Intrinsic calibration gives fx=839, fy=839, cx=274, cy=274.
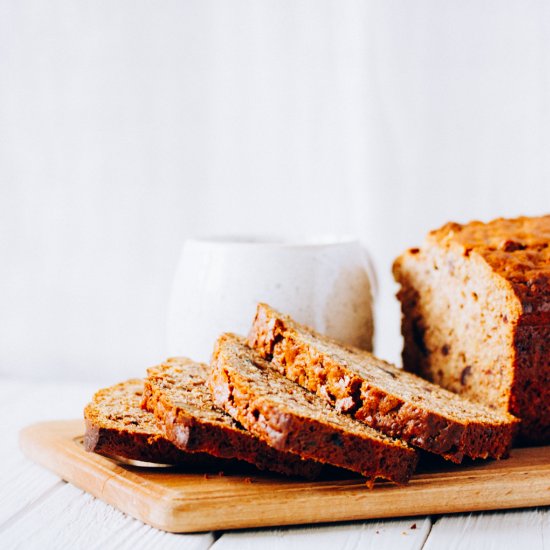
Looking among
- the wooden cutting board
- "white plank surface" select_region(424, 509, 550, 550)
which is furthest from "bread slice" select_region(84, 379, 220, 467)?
"white plank surface" select_region(424, 509, 550, 550)

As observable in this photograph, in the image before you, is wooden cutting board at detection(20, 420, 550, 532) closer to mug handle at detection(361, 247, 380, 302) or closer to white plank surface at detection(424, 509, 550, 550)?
white plank surface at detection(424, 509, 550, 550)

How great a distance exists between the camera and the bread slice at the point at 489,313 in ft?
Answer: 8.17

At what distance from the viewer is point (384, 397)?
2.20m

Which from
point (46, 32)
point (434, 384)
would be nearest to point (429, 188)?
point (434, 384)

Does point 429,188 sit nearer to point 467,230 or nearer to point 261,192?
point 261,192

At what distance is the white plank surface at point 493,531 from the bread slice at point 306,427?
17 centimetres

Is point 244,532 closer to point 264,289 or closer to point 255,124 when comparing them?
point 264,289

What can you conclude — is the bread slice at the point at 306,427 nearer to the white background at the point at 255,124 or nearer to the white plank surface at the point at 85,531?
the white plank surface at the point at 85,531

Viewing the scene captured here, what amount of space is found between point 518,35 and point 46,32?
219cm

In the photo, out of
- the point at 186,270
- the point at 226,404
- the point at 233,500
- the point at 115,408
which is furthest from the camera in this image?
the point at 186,270

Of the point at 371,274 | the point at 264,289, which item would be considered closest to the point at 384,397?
the point at 264,289

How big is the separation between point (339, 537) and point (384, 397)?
38 centimetres

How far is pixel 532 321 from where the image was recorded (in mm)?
2479

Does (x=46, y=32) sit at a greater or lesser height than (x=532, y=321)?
greater
